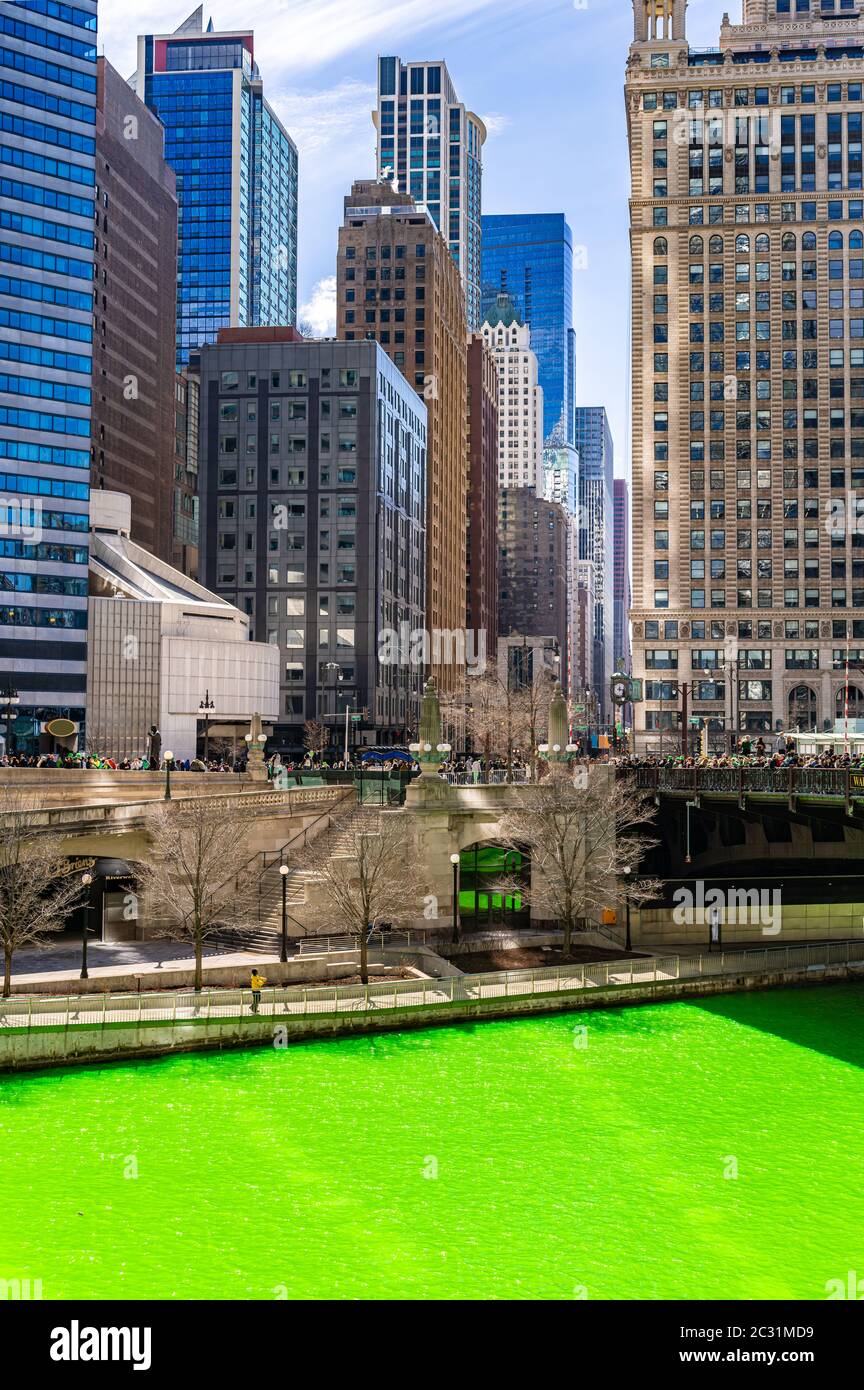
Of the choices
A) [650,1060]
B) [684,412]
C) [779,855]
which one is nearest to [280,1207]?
[650,1060]

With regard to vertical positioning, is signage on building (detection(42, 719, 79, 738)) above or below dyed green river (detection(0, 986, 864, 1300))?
above

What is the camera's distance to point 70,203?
292 ft

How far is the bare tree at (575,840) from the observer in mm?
47000

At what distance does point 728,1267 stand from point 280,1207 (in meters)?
9.27

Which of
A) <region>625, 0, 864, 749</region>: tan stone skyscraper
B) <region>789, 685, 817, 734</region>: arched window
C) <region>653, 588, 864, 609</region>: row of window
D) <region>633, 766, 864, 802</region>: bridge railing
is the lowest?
<region>633, 766, 864, 802</region>: bridge railing

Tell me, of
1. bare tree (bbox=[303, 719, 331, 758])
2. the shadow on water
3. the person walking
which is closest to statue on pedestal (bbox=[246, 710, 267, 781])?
the person walking

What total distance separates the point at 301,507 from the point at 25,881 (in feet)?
248

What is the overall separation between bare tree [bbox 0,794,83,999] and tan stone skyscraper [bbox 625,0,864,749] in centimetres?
6927

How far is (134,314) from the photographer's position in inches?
5285

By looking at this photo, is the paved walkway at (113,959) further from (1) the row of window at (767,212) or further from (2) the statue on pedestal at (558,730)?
(1) the row of window at (767,212)

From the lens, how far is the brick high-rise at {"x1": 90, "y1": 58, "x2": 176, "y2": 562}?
413 feet

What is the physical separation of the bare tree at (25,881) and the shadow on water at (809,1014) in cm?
2217

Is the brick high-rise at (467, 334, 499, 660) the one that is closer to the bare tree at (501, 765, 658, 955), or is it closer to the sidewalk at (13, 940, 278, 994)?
the bare tree at (501, 765, 658, 955)

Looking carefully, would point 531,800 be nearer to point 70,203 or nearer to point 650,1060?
point 650,1060
